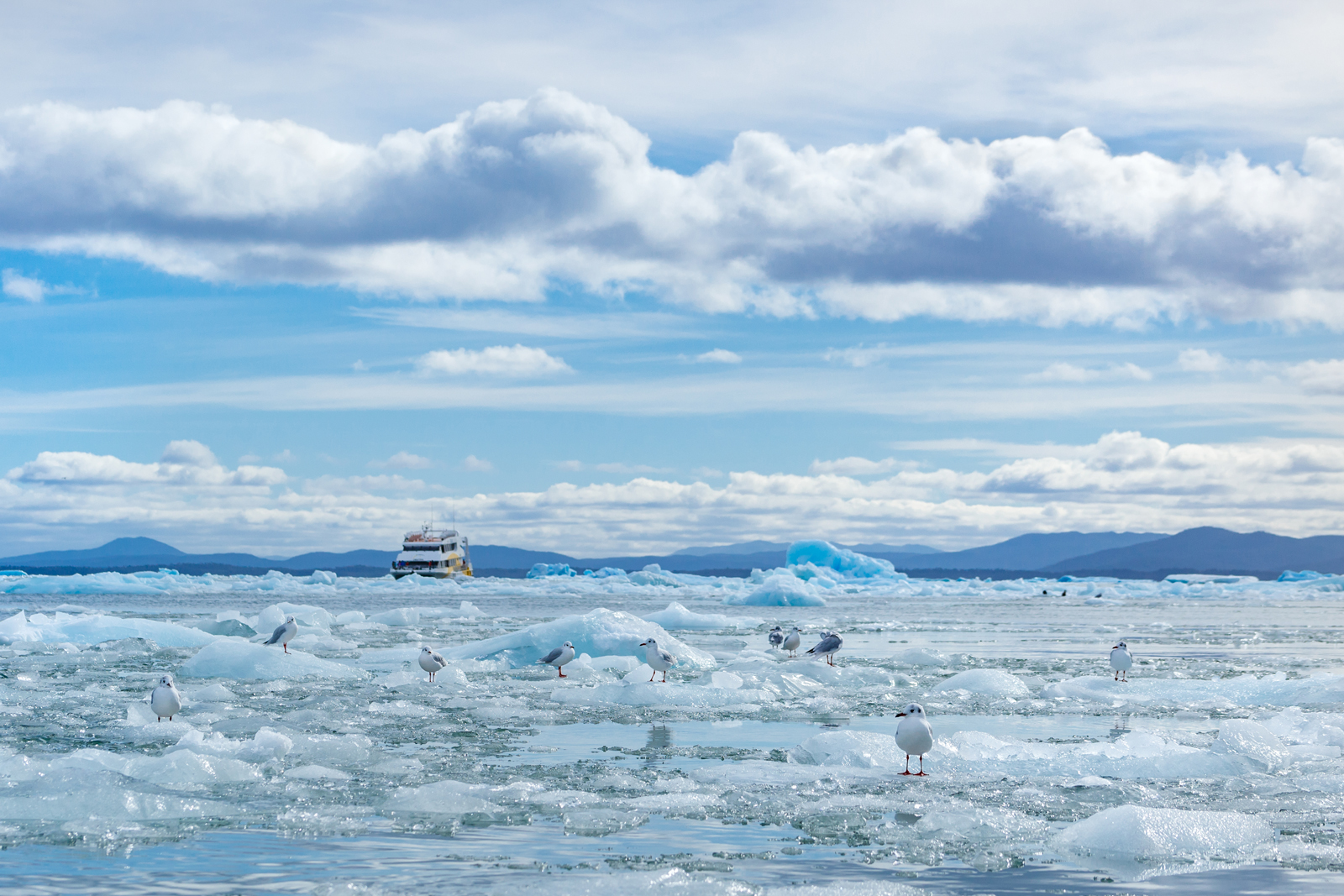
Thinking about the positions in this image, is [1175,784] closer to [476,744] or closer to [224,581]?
[476,744]

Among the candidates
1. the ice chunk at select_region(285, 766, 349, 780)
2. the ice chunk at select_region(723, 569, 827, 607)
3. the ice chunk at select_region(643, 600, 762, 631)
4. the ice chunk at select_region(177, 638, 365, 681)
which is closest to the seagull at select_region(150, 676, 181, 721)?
the ice chunk at select_region(285, 766, 349, 780)

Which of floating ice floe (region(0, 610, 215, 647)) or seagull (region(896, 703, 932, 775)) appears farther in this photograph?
floating ice floe (region(0, 610, 215, 647))

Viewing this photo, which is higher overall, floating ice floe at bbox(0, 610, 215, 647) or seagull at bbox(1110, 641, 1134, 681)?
seagull at bbox(1110, 641, 1134, 681)

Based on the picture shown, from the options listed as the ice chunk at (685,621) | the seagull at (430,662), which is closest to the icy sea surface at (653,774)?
the seagull at (430,662)

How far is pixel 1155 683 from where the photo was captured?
14758 millimetres

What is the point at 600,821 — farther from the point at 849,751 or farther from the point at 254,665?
the point at 254,665

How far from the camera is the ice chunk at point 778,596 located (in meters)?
48.2

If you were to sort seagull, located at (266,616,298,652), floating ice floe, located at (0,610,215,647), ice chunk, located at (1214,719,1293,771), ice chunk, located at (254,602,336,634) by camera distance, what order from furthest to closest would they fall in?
ice chunk, located at (254,602,336,634) → floating ice floe, located at (0,610,215,647) → seagull, located at (266,616,298,652) → ice chunk, located at (1214,719,1293,771)

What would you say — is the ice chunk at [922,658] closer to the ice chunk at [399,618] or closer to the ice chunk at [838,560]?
the ice chunk at [399,618]

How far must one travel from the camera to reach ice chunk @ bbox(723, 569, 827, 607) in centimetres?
4822

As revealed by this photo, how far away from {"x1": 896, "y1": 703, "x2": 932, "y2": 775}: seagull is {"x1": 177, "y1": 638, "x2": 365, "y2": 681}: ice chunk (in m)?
9.26

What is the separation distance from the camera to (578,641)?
18.9 metres

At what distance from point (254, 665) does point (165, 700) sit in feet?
16.6

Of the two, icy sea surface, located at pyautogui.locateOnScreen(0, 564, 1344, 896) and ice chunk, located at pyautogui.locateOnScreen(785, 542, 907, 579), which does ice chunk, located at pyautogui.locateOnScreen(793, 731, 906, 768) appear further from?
ice chunk, located at pyautogui.locateOnScreen(785, 542, 907, 579)
